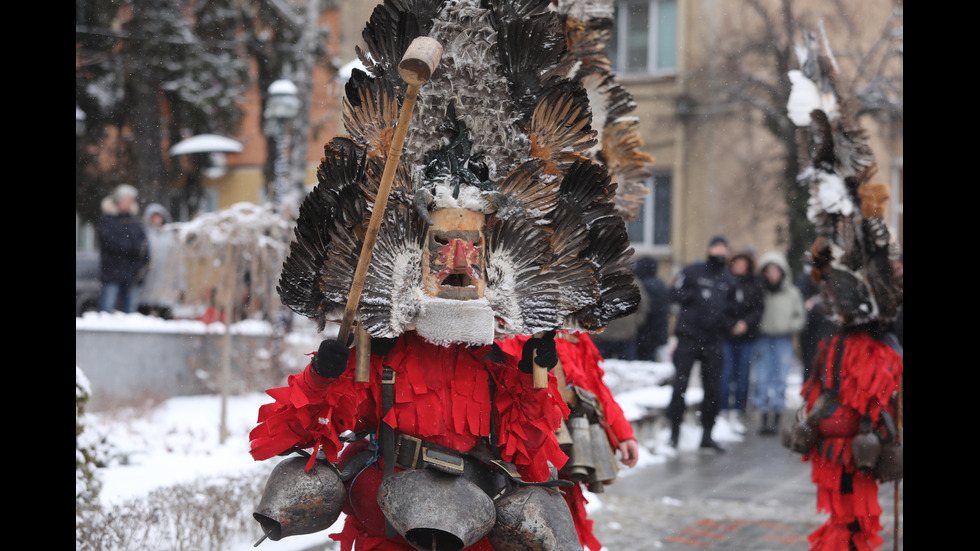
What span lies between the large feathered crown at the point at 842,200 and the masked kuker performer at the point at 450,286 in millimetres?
2329

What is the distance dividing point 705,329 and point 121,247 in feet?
17.8

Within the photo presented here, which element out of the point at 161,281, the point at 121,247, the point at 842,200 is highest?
the point at 842,200

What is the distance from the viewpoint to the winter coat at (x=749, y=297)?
31.1 ft

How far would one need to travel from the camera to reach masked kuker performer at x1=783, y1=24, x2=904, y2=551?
15.9ft

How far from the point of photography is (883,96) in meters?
13.2

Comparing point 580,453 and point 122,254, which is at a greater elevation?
point 122,254

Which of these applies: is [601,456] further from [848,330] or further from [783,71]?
[783,71]

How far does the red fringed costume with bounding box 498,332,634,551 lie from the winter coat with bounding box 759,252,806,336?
6339 millimetres

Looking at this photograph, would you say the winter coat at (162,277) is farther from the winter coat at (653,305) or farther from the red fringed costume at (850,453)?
the winter coat at (653,305)

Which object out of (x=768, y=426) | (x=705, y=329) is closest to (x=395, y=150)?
(x=705, y=329)

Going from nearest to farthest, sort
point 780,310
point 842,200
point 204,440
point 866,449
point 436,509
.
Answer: point 436,509 < point 866,449 < point 842,200 < point 204,440 < point 780,310

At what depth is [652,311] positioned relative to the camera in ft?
35.8

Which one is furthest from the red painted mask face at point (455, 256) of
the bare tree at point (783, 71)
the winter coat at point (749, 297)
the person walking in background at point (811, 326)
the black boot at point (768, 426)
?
the bare tree at point (783, 71)

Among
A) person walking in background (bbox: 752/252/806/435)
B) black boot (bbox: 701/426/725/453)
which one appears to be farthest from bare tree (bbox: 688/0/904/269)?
black boot (bbox: 701/426/725/453)
